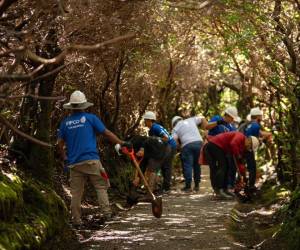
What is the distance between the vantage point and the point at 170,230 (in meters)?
9.30

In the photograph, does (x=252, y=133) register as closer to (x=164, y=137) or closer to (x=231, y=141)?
(x=231, y=141)

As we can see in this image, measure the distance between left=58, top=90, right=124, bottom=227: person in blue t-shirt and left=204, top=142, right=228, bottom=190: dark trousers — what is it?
4300mm

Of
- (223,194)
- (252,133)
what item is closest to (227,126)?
(252,133)

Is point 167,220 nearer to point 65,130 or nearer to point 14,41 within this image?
point 65,130

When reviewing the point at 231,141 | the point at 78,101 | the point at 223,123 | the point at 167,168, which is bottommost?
the point at 167,168

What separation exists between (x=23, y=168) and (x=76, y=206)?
1.05 meters

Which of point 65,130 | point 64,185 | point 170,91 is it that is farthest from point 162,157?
point 170,91

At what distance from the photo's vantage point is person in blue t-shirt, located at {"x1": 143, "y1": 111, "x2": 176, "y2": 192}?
1388 centimetres

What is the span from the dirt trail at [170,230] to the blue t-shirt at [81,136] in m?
1.18

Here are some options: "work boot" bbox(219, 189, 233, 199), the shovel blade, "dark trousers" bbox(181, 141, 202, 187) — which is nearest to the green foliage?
the shovel blade

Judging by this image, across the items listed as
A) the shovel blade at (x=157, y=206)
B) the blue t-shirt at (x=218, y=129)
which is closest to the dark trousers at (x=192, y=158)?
the blue t-shirt at (x=218, y=129)

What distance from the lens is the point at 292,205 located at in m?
8.89

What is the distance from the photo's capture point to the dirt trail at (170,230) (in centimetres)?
836

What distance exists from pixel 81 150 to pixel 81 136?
0.70ft
